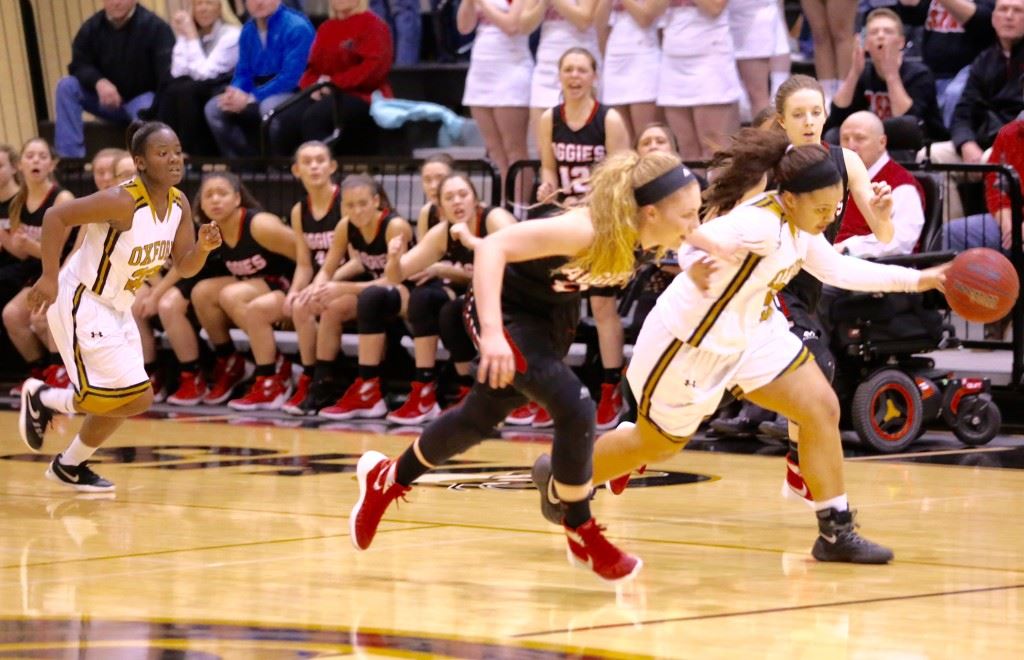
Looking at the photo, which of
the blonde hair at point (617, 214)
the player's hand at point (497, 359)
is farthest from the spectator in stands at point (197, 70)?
the player's hand at point (497, 359)

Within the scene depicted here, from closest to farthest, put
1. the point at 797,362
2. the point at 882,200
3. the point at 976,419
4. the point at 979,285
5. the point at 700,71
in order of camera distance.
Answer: the point at 797,362 < the point at 979,285 < the point at 882,200 < the point at 976,419 < the point at 700,71

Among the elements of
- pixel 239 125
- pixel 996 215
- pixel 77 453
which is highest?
pixel 996 215

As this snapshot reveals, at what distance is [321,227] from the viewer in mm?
10812

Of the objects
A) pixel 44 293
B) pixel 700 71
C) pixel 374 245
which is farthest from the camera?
Answer: pixel 374 245

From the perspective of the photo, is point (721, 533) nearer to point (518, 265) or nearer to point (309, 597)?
point (518, 265)

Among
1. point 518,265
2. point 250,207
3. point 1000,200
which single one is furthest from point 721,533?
point 250,207

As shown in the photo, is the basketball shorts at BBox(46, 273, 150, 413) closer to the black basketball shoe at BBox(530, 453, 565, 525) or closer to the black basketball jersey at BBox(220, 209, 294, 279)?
the black basketball shoe at BBox(530, 453, 565, 525)

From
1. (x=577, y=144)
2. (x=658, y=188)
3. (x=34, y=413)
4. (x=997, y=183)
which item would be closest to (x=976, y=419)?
(x=997, y=183)

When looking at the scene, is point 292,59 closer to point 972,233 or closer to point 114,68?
point 114,68

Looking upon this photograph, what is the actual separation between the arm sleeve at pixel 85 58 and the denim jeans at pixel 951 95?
6760 millimetres

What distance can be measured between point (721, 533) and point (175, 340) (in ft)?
20.0

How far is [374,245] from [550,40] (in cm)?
180

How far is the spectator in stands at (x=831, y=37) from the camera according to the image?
1045 cm

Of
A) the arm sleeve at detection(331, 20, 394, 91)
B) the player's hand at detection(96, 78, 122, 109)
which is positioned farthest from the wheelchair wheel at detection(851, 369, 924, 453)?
the player's hand at detection(96, 78, 122, 109)
